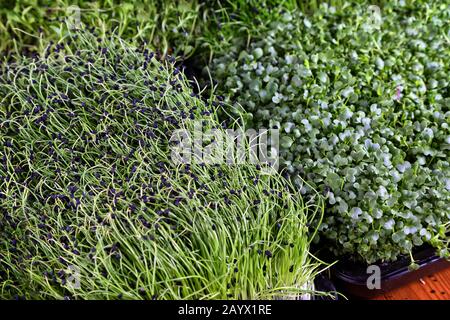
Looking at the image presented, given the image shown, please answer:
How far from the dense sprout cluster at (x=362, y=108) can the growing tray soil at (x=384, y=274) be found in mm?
36

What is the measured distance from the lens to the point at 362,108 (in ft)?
5.23

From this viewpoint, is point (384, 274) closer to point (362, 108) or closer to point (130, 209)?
point (362, 108)

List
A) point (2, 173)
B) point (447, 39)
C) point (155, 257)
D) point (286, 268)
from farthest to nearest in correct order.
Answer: point (447, 39) < point (2, 173) < point (286, 268) < point (155, 257)

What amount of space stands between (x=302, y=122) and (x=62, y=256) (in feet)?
2.38

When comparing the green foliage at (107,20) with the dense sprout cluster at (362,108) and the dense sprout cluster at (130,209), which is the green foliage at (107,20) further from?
the dense sprout cluster at (130,209)

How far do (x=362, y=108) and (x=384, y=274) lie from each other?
497mm

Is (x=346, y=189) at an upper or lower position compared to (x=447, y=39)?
lower

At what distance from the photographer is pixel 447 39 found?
1.83 meters

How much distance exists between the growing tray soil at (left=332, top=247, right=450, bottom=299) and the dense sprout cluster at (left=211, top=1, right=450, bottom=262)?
4 cm

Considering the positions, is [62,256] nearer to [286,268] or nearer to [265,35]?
[286,268]

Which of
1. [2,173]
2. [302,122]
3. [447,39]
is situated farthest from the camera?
[447,39]

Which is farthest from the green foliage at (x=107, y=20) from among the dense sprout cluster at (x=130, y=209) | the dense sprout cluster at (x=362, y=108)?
the dense sprout cluster at (x=130, y=209)

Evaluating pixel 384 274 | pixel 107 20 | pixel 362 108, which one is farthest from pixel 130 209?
pixel 107 20
